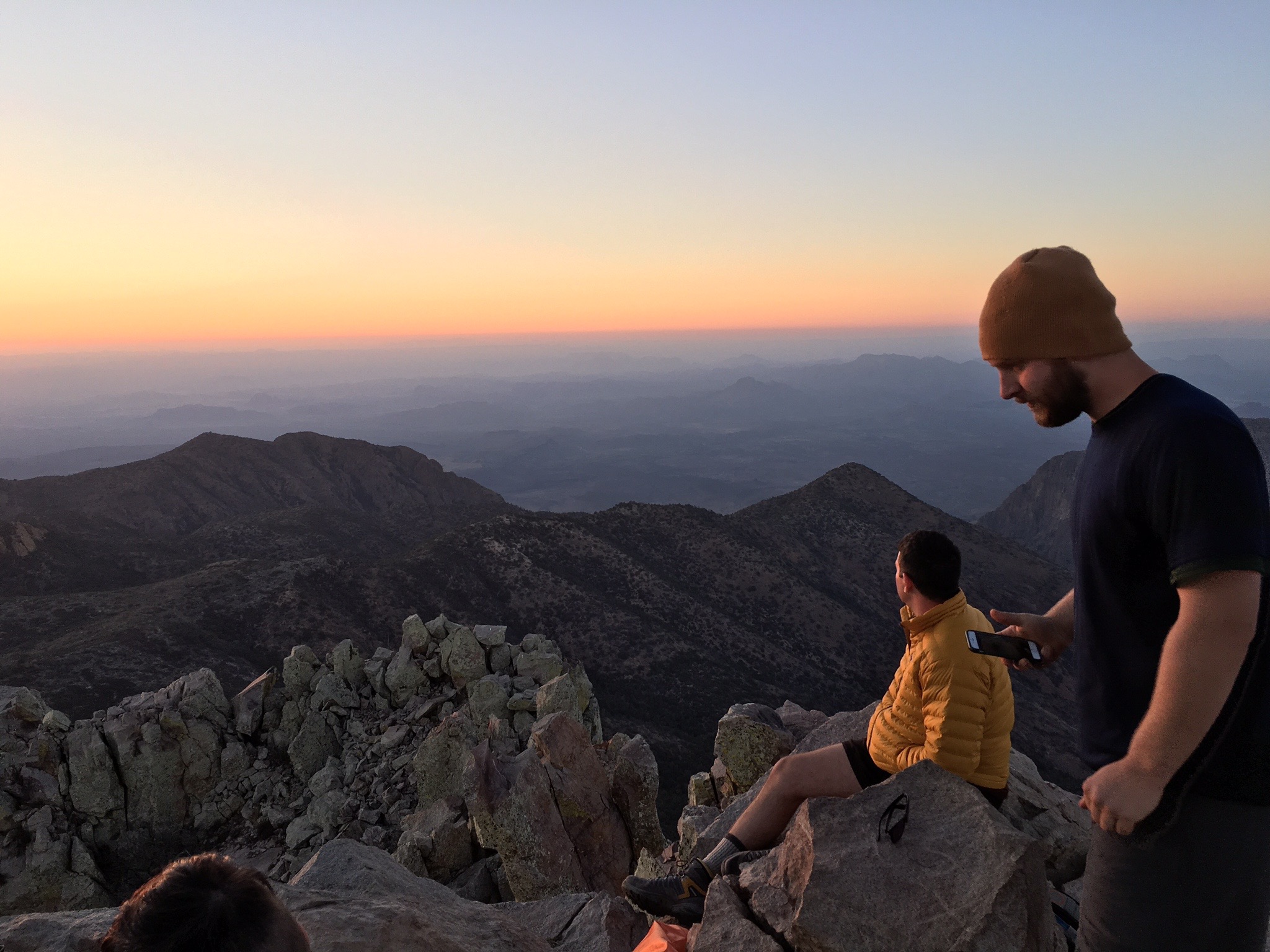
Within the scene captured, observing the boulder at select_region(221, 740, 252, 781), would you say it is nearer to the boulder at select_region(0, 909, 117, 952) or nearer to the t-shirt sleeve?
the boulder at select_region(0, 909, 117, 952)

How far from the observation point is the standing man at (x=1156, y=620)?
2465 mm

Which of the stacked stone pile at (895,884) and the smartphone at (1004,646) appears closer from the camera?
the stacked stone pile at (895,884)

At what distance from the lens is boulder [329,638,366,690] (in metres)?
22.0

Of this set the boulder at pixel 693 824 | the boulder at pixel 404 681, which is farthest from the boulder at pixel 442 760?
the boulder at pixel 693 824

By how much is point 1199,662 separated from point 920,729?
267 centimetres

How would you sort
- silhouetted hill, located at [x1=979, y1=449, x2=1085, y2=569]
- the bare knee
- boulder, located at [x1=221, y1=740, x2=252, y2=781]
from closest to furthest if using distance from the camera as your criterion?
the bare knee → boulder, located at [x1=221, y1=740, x2=252, y2=781] → silhouetted hill, located at [x1=979, y1=449, x2=1085, y2=569]

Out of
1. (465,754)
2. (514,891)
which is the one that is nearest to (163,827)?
(465,754)

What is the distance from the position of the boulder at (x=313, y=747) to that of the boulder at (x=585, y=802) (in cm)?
1016

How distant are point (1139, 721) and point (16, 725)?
90.1 feet

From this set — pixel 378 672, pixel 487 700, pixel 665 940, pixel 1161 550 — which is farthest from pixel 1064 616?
pixel 378 672

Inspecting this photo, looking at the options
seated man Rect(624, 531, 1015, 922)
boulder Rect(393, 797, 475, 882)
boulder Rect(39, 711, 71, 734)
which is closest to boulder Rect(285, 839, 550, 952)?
seated man Rect(624, 531, 1015, 922)

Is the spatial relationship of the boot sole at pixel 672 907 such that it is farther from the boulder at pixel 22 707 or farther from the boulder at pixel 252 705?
the boulder at pixel 22 707

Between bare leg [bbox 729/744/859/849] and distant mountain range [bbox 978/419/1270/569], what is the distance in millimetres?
155694

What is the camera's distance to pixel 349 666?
22.1 m
